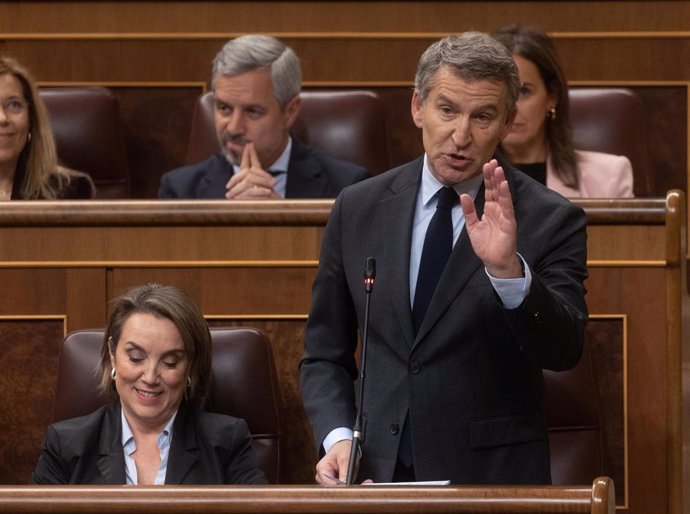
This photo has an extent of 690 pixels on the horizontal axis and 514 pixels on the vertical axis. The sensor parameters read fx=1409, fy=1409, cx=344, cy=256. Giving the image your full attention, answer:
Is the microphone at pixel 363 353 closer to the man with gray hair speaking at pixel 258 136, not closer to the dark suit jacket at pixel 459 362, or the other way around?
the dark suit jacket at pixel 459 362

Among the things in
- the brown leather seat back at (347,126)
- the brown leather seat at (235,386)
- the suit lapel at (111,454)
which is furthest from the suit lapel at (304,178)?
the suit lapel at (111,454)

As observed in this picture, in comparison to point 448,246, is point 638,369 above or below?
below

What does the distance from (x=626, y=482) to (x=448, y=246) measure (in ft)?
1.54

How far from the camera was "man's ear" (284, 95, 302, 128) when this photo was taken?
1.84m

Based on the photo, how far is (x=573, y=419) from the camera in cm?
141

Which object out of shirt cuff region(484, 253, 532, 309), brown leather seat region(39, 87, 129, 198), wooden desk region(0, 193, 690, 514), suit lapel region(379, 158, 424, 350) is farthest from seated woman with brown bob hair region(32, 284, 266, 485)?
brown leather seat region(39, 87, 129, 198)

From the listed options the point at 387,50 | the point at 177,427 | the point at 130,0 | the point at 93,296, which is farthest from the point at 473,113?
the point at 130,0

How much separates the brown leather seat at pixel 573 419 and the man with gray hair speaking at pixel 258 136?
493 mm

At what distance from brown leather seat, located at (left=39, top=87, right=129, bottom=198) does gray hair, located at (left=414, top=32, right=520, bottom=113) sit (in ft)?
3.23

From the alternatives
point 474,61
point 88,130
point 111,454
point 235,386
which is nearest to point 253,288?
point 235,386

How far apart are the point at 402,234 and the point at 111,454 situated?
382 mm

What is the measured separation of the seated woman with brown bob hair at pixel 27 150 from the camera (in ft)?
5.85

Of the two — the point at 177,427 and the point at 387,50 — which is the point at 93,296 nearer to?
the point at 177,427

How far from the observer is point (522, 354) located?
110cm
